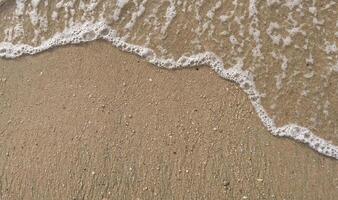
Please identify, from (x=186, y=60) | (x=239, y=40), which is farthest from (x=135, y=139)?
(x=239, y=40)

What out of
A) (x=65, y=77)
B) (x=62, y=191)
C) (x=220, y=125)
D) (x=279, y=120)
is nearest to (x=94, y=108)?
(x=65, y=77)

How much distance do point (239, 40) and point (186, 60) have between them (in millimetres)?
404

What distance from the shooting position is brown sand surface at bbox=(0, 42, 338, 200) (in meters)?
3.22

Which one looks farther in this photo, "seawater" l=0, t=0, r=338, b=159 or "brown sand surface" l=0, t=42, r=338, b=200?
"seawater" l=0, t=0, r=338, b=159

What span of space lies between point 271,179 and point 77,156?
1307 mm

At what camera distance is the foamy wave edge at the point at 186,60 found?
129 inches

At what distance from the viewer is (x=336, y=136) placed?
3.26 metres

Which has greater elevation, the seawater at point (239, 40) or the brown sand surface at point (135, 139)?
the seawater at point (239, 40)

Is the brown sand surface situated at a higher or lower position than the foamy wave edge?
lower

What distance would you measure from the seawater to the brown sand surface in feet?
0.33

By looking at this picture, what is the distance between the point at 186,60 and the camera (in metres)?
3.57

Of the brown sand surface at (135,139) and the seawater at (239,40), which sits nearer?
the brown sand surface at (135,139)

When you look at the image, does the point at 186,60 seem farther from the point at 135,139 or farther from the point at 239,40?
the point at 135,139

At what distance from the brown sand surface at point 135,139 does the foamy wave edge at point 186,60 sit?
0.05m
